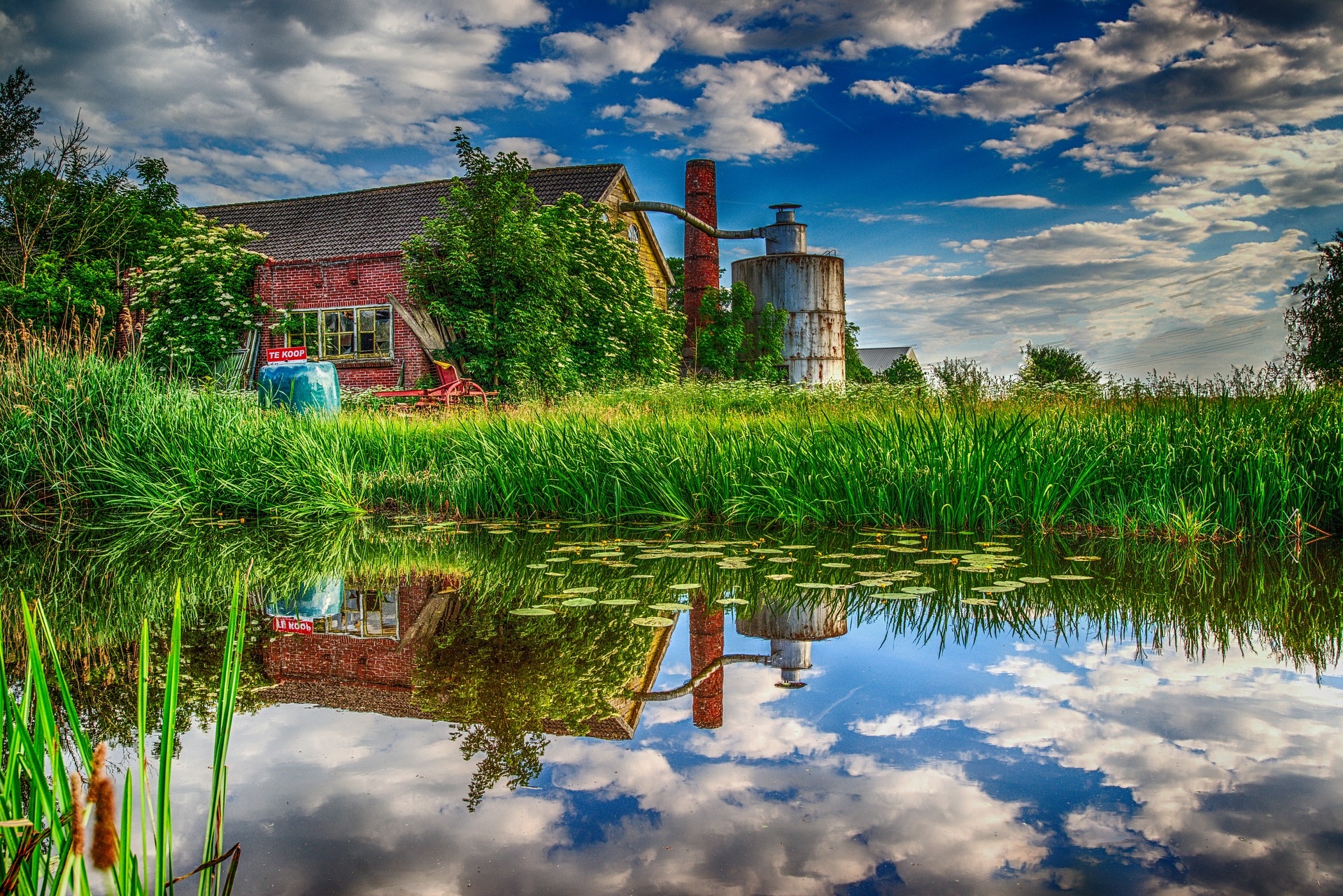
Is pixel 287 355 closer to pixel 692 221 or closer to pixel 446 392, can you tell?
pixel 446 392

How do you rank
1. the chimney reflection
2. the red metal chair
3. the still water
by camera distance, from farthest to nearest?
the red metal chair → the chimney reflection → the still water

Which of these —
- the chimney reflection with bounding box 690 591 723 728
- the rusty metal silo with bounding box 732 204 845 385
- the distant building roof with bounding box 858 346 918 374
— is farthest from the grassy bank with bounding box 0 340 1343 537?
the distant building roof with bounding box 858 346 918 374

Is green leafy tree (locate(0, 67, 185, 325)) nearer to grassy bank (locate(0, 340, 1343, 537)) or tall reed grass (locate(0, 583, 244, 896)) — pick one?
grassy bank (locate(0, 340, 1343, 537))

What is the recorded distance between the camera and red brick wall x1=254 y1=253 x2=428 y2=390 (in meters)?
17.5

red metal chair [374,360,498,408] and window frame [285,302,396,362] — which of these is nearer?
red metal chair [374,360,498,408]

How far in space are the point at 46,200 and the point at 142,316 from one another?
388 cm

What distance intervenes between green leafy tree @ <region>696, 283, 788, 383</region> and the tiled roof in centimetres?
394

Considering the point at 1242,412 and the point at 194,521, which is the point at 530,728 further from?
the point at 1242,412

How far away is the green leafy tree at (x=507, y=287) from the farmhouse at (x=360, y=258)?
188 centimetres

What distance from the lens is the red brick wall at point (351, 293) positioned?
17.5 metres

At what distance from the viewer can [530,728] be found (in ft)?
8.27

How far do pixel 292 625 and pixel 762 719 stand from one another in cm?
224

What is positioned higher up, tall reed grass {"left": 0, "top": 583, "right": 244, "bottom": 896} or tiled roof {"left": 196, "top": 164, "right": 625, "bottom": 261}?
tiled roof {"left": 196, "top": 164, "right": 625, "bottom": 261}

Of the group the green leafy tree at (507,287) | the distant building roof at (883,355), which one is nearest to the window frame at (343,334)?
the green leafy tree at (507,287)
